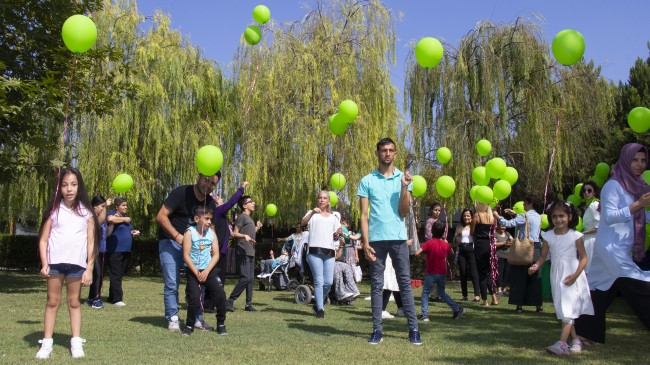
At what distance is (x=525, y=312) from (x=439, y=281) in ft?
5.61

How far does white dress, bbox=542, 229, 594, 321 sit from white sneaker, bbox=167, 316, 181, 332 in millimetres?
3865

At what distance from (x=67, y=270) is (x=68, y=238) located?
0.28 m

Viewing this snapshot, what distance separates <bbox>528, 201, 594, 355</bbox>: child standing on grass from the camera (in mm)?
5664

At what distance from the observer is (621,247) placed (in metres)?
5.31

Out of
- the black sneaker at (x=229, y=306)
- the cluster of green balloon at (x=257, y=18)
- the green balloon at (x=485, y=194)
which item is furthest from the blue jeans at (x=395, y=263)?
the cluster of green balloon at (x=257, y=18)

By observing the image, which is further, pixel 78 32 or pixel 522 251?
pixel 522 251

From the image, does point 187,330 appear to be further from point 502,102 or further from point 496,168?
point 502,102

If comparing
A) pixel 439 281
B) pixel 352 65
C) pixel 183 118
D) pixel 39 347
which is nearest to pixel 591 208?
pixel 439 281

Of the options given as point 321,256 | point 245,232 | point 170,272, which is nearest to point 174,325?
point 170,272

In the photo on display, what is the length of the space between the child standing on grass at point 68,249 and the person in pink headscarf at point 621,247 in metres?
4.32

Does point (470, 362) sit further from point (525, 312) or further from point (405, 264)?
point (525, 312)

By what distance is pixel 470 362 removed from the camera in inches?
203

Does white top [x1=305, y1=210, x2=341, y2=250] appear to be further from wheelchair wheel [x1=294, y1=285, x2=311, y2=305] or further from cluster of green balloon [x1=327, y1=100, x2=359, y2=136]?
wheelchair wheel [x1=294, y1=285, x2=311, y2=305]

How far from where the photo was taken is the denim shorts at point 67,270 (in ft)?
17.5
